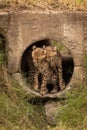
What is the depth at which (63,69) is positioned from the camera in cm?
1151

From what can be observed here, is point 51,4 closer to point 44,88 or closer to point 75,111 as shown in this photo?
point 44,88

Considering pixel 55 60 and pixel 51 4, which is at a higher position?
pixel 51 4

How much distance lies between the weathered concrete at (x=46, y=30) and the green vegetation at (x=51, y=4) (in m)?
0.24

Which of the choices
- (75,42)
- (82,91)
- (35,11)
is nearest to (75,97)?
(82,91)

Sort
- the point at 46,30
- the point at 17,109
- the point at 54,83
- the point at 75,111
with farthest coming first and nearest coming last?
1. the point at 54,83
2. the point at 46,30
3. the point at 17,109
4. the point at 75,111

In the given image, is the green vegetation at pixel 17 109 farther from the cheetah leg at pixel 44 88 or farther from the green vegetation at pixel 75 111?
the green vegetation at pixel 75 111

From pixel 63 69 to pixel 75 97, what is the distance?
1210mm

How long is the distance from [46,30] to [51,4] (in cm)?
60

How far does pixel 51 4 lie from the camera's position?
11.1 metres

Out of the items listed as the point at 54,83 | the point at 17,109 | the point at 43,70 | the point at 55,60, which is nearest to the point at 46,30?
the point at 55,60

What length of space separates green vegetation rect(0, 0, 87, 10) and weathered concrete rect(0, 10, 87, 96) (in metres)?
0.24

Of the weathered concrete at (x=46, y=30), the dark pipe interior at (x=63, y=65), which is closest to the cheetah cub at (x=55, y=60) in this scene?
the weathered concrete at (x=46, y=30)

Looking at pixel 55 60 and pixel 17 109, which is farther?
pixel 55 60

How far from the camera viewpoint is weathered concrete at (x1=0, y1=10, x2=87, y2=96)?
1073 centimetres
